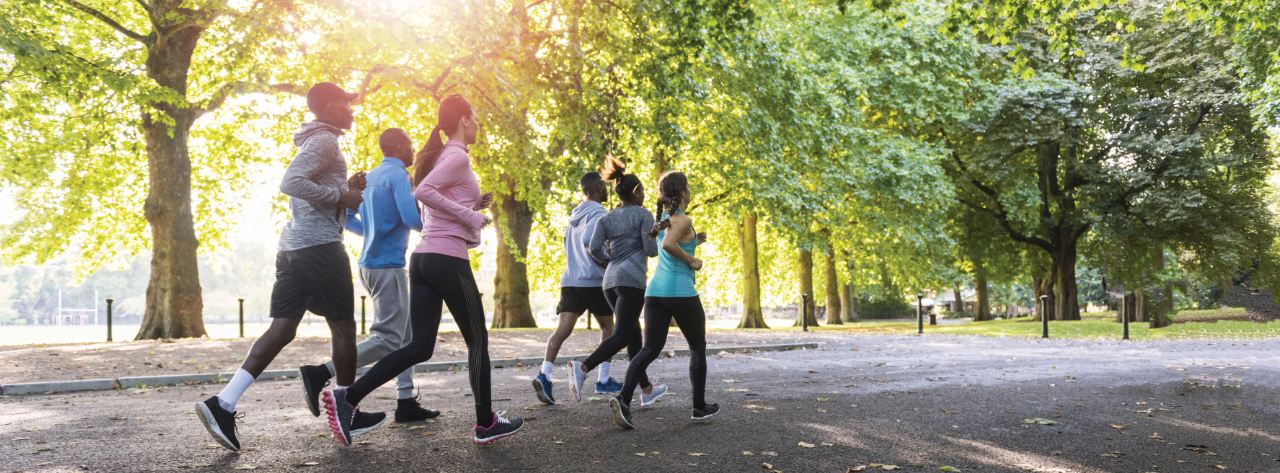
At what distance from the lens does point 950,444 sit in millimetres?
5504

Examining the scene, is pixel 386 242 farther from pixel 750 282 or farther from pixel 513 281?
pixel 750 282

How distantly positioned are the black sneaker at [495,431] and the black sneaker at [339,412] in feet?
2.30

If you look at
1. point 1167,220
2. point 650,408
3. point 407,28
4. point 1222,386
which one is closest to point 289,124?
point 407,28

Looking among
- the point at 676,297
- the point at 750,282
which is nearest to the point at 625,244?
the point at 676,297

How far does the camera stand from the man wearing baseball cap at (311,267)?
5.11m

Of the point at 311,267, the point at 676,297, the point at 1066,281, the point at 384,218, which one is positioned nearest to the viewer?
the point at 311,267

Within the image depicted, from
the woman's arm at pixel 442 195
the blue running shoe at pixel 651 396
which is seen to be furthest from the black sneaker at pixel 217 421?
the blue running shoe at pixel 651 396

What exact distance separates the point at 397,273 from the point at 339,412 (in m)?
1.03

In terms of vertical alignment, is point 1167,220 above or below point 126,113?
below

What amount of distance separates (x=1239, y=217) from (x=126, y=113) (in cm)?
2584

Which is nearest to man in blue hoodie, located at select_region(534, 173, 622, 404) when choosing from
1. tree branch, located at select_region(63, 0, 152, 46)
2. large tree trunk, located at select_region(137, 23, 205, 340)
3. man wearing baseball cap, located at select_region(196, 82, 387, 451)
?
man wearing baseball cap, located at select_region(196, 82, 387, 451)

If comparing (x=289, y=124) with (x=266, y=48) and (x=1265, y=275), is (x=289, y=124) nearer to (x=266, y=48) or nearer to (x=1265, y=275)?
(x=266, y=48)

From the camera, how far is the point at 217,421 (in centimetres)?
502

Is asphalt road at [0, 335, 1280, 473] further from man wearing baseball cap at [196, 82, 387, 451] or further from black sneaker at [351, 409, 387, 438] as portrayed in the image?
man wearing baseball cap at [196, 82, 387, 451]
